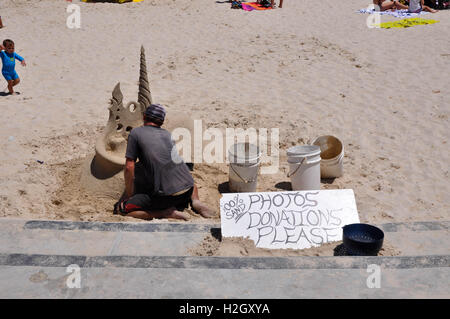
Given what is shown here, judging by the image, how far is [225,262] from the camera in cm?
270

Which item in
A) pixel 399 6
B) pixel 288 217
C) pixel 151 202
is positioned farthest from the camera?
pixel 399 6

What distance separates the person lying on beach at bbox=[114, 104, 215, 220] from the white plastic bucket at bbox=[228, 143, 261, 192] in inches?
17.7

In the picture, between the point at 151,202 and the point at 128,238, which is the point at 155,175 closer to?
the point at 151,202

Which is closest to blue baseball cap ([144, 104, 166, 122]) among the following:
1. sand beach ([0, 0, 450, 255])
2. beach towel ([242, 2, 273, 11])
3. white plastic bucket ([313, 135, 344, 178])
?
sand beach ([0, 0, 450, 255])

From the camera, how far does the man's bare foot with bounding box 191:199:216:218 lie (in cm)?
397

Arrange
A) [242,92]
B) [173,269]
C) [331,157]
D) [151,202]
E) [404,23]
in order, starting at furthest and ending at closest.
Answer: [404,23] < [242,92] < [331,157] < [151,202] < [173,269]

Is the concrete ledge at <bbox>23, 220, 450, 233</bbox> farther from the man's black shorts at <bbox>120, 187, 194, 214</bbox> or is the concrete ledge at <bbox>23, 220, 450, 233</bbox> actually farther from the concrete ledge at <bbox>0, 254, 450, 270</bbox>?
the man's black shorts at <bbox>120, 187, 194, 214</bbox>

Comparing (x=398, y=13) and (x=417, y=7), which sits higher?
(x=417, y=7)

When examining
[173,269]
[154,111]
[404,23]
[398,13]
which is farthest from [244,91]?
[398,13]

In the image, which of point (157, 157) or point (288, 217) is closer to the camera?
point (288, 217)

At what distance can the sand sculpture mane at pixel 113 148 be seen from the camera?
4258mm

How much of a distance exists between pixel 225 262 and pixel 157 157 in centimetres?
139

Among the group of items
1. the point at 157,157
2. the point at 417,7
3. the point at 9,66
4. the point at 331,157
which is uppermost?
the point at 417,7

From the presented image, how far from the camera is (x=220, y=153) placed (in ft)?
16.8
